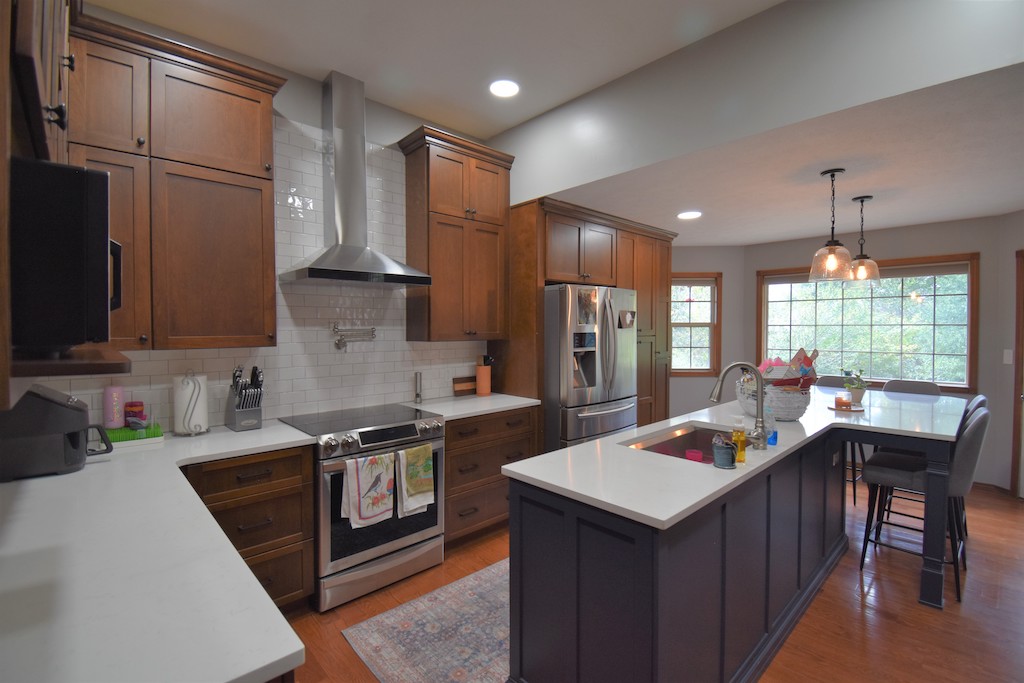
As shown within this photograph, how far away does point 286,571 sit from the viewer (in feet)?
7.47

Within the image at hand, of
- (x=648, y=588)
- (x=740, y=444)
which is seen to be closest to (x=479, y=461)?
(x=740, y=444)

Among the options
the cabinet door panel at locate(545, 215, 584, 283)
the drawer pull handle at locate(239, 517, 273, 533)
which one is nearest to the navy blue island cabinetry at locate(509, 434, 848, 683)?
the drawer pull handle at locate(239, 517, 273, 533)

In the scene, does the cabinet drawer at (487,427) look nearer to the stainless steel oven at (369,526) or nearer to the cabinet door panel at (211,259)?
the stainless steel oven at (369,526)

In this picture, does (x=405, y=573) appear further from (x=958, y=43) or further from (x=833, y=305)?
(x=833, y=305)

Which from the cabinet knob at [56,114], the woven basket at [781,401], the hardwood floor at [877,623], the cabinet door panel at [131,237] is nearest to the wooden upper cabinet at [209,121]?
the cabinet door panel at [131,237]

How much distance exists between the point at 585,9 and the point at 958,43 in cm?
150

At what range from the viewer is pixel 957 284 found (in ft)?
14.5

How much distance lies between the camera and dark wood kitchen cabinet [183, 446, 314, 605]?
2.06 m

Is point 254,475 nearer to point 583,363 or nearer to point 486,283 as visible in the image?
point 486,283

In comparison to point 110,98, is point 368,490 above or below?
below

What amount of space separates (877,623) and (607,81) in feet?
10.8

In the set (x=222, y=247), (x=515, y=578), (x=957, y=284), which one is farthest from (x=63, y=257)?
(x=957, y=284)

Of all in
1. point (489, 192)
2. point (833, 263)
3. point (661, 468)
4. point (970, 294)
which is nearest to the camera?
point (661, 468)

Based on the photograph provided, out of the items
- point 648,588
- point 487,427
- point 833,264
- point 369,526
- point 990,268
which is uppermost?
point 990,268
